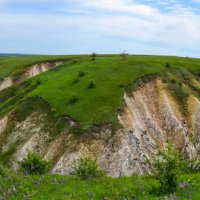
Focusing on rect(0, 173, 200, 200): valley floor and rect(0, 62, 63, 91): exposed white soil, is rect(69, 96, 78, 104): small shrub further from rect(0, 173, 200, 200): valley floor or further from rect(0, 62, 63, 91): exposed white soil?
rect(0, 173, 200, 200): valley floor

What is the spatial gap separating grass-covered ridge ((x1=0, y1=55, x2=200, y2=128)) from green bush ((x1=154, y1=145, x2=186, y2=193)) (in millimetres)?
39020

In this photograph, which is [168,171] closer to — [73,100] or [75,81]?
[73,100]

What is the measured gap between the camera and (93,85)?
2579 inches

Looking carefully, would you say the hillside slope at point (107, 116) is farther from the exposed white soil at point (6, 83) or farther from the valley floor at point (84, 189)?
the valley floor at point (84, 189)

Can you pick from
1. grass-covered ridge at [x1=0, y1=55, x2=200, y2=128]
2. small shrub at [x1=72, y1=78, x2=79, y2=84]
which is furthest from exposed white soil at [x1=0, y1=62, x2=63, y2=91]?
small shrub at [x1=72, y1=78, x2=79, y2=84]

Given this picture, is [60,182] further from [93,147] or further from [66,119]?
[66,119]

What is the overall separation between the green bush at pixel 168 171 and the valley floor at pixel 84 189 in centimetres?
38

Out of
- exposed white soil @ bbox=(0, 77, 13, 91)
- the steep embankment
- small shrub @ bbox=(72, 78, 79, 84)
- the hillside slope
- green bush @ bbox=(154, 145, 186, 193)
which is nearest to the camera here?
green bush @ bbox=(154, 145, 186, 193)

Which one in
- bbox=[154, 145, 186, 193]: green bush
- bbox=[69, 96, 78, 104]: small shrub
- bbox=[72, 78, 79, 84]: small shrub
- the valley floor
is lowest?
bbox=[69, 96, 78, 104]: small shrub

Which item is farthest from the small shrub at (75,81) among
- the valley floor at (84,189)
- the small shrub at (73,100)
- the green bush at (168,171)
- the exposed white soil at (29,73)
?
the green bush at (168,171)

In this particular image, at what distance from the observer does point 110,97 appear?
62.2 metres

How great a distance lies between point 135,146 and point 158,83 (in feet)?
61.2

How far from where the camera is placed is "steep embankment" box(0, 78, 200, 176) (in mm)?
52469

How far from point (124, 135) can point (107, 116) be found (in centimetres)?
428
